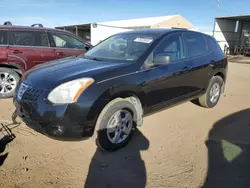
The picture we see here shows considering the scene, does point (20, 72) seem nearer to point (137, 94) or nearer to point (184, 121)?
point (137, 94)

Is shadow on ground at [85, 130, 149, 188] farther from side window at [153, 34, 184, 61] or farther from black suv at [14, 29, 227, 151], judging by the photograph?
side window at [153, 34, 184, 61]

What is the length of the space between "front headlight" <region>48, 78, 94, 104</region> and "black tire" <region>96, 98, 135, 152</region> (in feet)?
1.42

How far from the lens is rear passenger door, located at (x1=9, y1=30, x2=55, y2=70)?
5686mm

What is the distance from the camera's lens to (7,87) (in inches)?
Answer: 226

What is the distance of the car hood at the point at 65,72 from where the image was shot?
10.2ft

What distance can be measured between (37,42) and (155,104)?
3.78m

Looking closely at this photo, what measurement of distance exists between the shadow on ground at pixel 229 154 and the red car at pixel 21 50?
14.3 feet

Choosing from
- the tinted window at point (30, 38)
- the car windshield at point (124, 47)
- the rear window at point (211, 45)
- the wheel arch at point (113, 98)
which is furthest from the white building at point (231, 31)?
the wheel arch at point (113, 98)

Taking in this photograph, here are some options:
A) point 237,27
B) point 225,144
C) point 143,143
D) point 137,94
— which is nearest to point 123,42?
point 137,94

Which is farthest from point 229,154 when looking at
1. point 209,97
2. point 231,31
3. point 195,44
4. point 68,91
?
point 231,31

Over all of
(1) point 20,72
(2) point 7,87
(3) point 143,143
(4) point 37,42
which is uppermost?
(4) point 37,42

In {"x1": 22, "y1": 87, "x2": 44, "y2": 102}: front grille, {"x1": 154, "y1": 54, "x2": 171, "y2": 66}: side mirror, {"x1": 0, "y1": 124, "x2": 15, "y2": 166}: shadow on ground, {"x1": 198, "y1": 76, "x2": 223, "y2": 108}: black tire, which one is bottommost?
{"x1": 0, "y1": 124, "x2": 15, "y2": 166}: shadow on ground

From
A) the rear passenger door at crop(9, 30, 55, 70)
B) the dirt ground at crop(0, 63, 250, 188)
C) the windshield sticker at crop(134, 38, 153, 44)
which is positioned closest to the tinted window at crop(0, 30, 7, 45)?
the rear passenger door at crop(9, 30, 55, 70)

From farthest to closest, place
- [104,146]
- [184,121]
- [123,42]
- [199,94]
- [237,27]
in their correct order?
[237,27], [199,94], [184,121], [123,42], [104,146]
